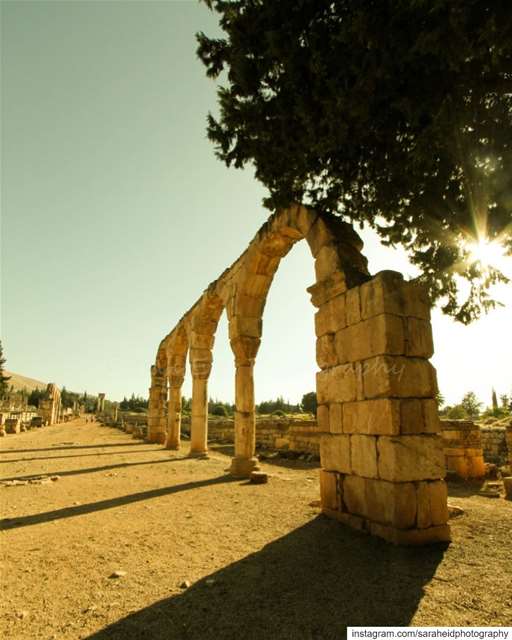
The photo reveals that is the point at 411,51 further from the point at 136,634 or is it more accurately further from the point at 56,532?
the point at 56,532

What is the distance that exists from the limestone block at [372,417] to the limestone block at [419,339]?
689mm

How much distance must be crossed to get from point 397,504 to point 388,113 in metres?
4.24

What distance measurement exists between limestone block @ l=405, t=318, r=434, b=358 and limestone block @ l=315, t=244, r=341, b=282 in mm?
1372

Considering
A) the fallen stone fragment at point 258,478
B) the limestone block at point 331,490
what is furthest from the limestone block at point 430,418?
the fallen stone fragment at point 258,478

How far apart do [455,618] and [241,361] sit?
752 cm

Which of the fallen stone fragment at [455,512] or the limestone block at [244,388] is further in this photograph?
the limestone block at [244,388]

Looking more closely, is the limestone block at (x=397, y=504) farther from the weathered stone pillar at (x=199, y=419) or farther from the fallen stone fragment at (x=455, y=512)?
the weathered stone pillar at (x=199, y=419)

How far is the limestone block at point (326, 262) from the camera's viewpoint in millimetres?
5727

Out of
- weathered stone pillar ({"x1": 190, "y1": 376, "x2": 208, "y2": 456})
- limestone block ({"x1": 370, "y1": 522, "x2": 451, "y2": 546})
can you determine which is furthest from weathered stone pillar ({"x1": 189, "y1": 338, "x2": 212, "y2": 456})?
limestone block ({"x1": 370, "y1": 522, "x2": 451, "y2": 546})

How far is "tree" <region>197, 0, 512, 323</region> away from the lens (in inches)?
143

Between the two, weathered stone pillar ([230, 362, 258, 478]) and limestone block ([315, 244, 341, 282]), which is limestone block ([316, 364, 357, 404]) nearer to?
limestone block ([315, 244, 341, 282])

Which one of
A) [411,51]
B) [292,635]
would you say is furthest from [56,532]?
[411,51]

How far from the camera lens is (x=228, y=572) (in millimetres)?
3439

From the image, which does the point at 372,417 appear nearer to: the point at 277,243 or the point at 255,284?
the point at 277,243
